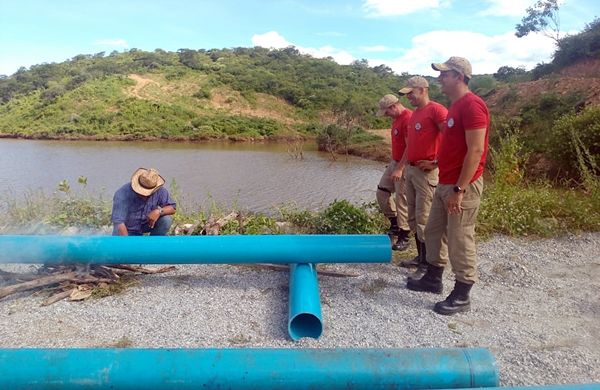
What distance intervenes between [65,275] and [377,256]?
2.70m

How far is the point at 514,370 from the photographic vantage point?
275 cm

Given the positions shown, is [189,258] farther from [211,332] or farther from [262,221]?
[262,221]

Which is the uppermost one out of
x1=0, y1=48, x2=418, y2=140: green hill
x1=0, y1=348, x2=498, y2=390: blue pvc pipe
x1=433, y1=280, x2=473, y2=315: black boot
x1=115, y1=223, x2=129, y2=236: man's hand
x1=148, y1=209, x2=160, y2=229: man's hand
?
x1=0, y1=48, x2=418, y2=140: green hill

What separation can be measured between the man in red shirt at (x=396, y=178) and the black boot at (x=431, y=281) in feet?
3.46

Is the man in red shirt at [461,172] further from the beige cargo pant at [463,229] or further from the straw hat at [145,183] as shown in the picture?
the straw hat at [145,183]

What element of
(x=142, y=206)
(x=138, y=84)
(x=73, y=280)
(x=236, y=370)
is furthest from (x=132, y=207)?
(x=138, y=84)

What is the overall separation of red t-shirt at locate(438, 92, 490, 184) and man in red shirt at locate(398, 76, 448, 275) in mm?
624

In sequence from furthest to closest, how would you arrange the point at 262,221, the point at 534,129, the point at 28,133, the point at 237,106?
the point at 237,106, the point at 28,133, the point at 534,129, the point at 262,221

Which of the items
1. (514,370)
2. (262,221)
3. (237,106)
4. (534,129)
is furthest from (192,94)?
(514,370)

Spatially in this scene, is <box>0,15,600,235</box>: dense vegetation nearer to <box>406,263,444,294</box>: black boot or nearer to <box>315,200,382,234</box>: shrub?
<box>315,200,382,234</box>: shrub

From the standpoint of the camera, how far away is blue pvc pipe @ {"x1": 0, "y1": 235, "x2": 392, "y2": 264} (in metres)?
3.79

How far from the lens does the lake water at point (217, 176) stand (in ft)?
36.4

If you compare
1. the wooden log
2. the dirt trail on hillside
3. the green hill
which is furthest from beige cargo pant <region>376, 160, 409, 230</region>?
the dirt trail on hillside


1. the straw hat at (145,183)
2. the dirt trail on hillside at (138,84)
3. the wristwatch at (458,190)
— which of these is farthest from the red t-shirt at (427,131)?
the dirt trail on hillside at (138,84)
